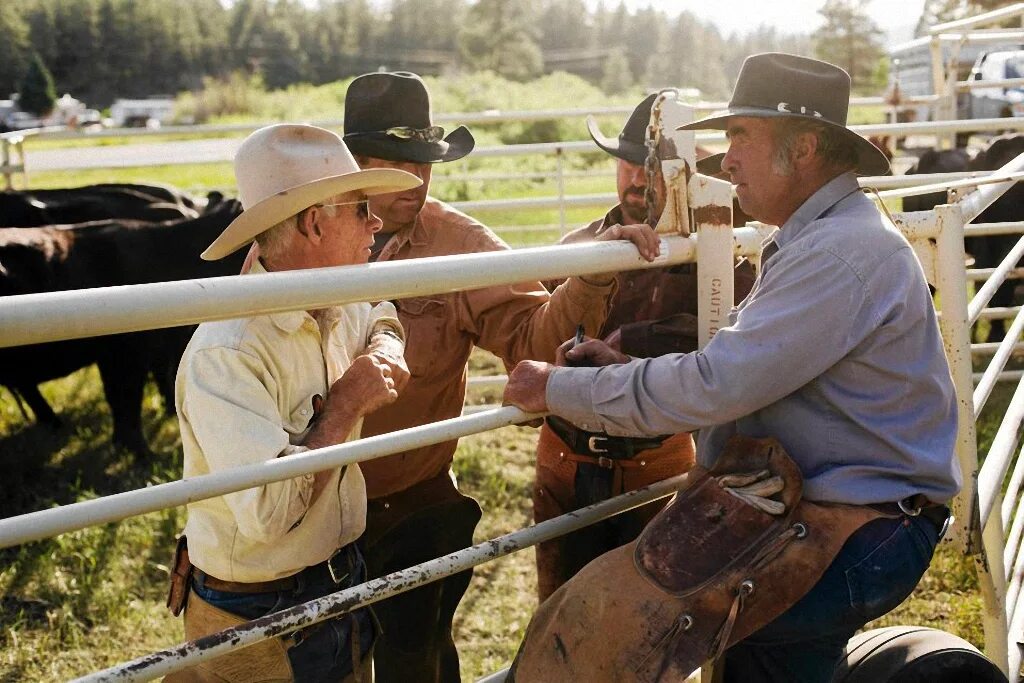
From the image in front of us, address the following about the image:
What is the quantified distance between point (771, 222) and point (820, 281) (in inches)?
14.3

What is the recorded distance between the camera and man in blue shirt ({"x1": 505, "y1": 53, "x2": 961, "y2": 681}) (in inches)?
68.4

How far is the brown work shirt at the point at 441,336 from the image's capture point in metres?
2.72

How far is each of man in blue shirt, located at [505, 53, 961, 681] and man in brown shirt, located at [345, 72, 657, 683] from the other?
0.82 m

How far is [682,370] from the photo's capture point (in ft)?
5.79

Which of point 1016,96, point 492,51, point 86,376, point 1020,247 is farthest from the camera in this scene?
point 492,51

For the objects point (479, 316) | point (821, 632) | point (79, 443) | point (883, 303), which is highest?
point (883, 303)

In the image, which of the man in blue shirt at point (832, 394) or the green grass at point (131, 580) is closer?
the man in blue shirt at point (832, 394)

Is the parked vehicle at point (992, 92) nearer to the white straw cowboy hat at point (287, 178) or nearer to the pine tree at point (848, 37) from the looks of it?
the white straw cowboy hat at point (287, 178)

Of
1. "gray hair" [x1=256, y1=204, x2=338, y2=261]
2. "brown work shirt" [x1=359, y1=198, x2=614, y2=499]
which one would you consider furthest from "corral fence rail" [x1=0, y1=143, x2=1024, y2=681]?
"brown work shirt" [x1=359, y1=198, x2=614, y2=499]

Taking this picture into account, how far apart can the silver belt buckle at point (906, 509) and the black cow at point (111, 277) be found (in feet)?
17.7

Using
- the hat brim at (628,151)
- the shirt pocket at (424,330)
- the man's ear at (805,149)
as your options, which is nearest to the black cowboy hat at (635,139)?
the hat brim at (628,151)

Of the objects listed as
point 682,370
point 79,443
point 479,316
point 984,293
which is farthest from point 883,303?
point 79,443

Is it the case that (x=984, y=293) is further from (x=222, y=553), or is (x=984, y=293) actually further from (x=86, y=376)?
(x=86, y=376)

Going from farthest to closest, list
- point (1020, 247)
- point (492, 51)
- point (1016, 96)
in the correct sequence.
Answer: point (492, 51) < point (1016, 96) < point (1020, 247)
